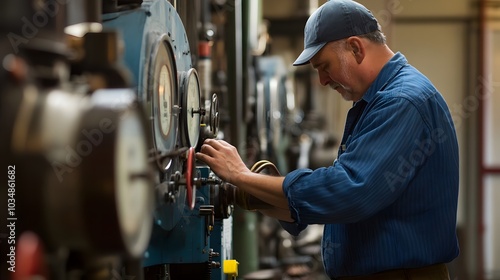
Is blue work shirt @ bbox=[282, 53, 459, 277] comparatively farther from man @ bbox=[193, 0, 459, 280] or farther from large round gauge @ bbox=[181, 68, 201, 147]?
large round gauge @ bbox=[181, 68, 201, 147]

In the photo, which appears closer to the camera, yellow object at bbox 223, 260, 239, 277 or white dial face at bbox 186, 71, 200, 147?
white dial face at bbox 186, 71, 200, 147

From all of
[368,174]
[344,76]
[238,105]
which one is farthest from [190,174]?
[238,105]

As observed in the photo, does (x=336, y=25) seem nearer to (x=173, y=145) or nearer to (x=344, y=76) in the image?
(x=344, y=76)

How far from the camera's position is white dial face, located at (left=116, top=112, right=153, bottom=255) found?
3.84ft

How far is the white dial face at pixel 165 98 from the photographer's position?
66.4 inches

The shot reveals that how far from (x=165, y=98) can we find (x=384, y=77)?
0.67 meters

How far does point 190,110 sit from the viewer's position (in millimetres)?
1953

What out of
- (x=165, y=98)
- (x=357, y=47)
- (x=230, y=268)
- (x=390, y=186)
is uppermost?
(x=357, y=47)

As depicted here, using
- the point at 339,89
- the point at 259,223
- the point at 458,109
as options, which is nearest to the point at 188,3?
the point at 339,89

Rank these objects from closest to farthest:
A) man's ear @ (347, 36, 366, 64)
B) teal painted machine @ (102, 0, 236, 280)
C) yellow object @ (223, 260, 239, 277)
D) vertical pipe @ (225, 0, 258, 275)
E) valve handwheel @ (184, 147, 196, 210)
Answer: teal painted machine @ (102, 0, 236, 280)
valve handwheel @ (184, 147, 196, 210)
man's ear @ (347, 36, 366, 64)
yellow object @ (223, 260, 239, 277)
vertical pipe @ (225, 0, 258, 275)

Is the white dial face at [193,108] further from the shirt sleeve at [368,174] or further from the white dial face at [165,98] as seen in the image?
the shirt sleeve at [368,174]

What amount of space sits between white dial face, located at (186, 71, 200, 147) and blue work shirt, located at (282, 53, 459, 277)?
0.26m

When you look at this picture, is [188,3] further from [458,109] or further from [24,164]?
[458,109]

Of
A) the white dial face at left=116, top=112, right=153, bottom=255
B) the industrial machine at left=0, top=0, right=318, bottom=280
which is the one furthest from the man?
the white dial face at left=116, top=112, right=153, bottom=255
